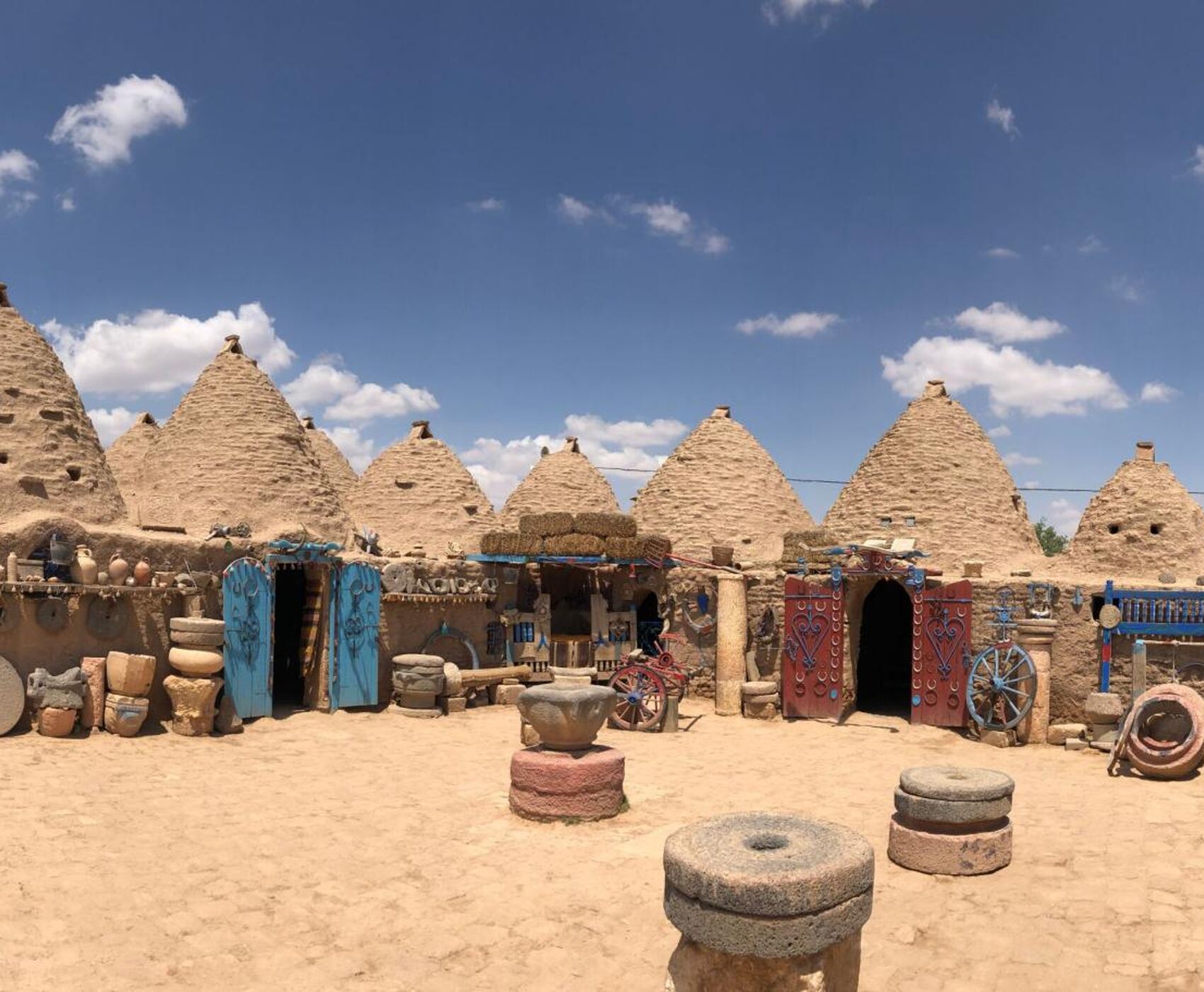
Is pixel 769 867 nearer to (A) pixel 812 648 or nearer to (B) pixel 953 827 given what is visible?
(B) pixel 953 827

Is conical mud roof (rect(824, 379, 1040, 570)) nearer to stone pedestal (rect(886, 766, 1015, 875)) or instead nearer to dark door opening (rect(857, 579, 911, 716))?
dark door opening (rect(857, 579, 911, 716))

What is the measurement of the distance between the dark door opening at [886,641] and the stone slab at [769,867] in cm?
1242

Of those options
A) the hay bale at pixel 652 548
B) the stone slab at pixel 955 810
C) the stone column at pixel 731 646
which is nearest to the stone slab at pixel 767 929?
the stone slab at pixel 955 810

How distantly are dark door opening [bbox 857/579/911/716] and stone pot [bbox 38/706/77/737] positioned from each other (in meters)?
12.6

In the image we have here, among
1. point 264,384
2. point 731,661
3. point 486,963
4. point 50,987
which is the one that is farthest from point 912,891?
point 264,384

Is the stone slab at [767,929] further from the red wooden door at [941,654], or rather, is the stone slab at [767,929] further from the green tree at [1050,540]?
the green tree at [1050,540]

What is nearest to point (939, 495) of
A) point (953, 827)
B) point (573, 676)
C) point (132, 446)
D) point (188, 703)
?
point (573, 676)

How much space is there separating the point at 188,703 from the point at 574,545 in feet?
20.5

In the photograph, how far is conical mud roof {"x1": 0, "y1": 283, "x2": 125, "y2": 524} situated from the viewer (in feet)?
37.6

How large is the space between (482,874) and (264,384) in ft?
36.7

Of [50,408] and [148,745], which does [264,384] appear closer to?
[50,408]

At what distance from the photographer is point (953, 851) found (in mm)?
6816

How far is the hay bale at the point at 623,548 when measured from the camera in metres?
15.2

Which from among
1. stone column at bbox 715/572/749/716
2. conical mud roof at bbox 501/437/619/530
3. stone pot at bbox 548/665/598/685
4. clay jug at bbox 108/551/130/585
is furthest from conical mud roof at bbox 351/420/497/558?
clay jug at bbox 108/551/130/585
